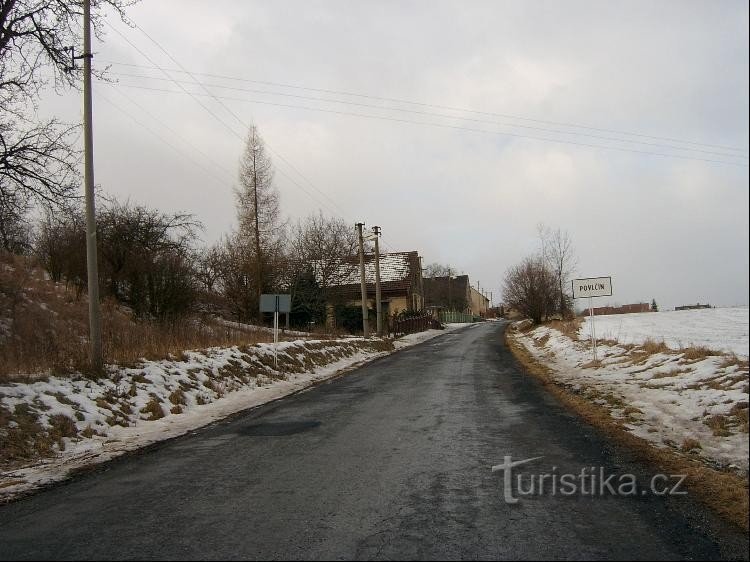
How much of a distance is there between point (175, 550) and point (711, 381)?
8.63m

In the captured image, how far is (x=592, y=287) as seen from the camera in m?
16.8

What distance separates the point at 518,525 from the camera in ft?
13.8

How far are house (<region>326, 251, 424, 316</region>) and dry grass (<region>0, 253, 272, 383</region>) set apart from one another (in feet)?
70.7

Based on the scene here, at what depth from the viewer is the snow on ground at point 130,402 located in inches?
306

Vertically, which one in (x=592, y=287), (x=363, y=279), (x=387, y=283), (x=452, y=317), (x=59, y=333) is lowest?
(x=452, y=317)

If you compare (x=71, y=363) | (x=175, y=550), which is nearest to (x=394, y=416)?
(x=175, y=550)

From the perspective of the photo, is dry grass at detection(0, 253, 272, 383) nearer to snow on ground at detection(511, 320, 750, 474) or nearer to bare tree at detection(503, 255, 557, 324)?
snow on ground at detection(511, 320, 750, 474)

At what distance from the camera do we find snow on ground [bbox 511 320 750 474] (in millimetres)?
6375

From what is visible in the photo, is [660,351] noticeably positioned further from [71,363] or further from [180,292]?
[180,292]

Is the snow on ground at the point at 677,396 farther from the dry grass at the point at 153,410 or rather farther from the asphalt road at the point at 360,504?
the dry grass at the point at 153,410

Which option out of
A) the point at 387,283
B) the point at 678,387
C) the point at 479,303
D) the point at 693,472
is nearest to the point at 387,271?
the point at 387,283

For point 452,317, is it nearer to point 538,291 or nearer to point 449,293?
point 449,293

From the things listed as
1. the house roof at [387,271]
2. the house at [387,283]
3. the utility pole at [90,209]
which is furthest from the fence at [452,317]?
the utility pole at [90,209]

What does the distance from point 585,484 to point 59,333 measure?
16.7 m
